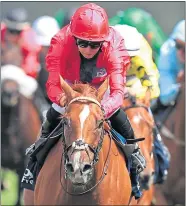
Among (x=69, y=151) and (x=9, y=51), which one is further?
(x=9, y=51)

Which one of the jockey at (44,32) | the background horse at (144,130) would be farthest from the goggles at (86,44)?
the jockey at (44,32)

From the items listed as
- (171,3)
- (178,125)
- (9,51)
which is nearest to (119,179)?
(178,125)

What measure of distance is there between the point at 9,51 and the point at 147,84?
3697 mm

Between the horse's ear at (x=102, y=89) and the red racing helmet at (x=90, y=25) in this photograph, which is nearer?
the horse's ear at (x=102, y=89)

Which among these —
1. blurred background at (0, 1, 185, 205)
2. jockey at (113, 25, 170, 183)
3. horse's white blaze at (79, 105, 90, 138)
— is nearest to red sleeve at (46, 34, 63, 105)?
horse's white blaze at (79, 105, 90, 138)

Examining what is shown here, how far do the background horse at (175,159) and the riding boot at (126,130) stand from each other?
2901 millimetres

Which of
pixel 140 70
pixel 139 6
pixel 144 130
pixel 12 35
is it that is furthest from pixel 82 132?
pixel 139 6

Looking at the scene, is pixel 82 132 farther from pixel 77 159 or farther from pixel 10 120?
pixel 10 120

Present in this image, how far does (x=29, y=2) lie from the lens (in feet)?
51.1

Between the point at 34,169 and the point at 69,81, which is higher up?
the point at 69,81

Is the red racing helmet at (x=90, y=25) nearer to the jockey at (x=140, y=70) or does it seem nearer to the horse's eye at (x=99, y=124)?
the horse's eye at (x=99, y=124)

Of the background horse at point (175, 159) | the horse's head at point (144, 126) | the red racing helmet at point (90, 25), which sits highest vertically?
the red racing helmet at point (90, 25)

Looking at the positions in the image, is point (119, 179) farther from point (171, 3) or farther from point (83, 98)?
point (171, 3)

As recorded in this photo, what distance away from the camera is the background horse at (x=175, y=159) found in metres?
10.3
